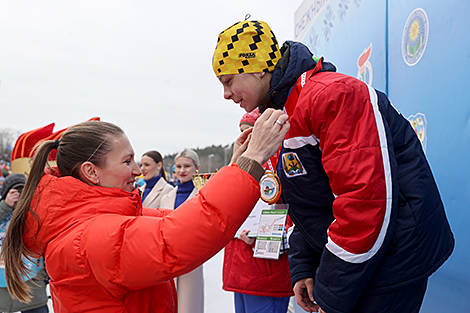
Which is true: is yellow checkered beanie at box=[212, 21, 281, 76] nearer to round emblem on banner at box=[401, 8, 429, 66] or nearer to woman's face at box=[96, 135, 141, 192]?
woman's face at box=[96, 135, 141, 192]

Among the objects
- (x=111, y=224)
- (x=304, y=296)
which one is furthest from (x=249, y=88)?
(x=304, y=296)

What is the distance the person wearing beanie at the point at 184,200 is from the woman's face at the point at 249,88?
200cm

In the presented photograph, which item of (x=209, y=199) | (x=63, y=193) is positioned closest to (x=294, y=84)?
(x=209, y=199)

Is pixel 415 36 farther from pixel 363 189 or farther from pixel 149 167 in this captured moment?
pixel 149 167

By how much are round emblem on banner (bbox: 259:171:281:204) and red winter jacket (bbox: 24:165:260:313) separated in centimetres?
94

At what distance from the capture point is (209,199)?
100 centimetres

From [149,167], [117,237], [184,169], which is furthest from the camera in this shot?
[149,167]

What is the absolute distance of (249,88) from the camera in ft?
4.69

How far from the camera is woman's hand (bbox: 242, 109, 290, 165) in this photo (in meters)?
1.09

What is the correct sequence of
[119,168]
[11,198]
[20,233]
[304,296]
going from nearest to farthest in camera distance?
[20,233] < [119,168] < [304,296] < [11,198]

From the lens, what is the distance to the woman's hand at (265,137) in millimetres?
1089

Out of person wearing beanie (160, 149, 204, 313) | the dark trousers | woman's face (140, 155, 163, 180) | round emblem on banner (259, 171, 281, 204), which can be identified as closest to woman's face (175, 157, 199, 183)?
person wearing beanie (160, 149, 204, 313)

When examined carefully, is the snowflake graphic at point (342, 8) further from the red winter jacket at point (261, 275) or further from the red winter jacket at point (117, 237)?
the red winter jacket at point (117, 237)

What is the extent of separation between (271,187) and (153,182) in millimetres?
2366
